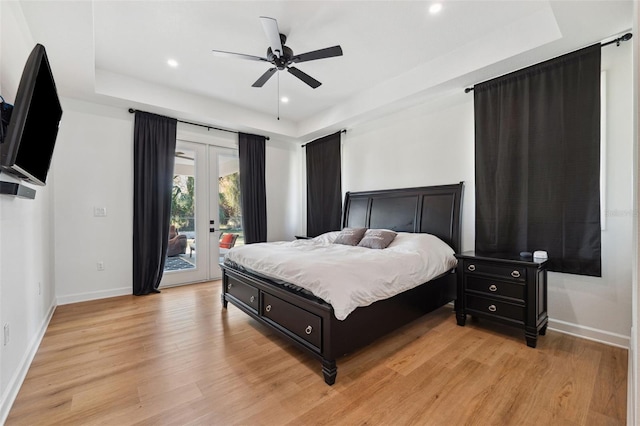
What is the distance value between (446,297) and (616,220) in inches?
65.0

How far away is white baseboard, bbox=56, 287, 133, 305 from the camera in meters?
3.60

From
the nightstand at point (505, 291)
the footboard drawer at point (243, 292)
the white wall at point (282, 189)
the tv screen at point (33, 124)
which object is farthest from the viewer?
the white wall at point (282, 189)

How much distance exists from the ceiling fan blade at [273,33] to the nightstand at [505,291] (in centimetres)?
278

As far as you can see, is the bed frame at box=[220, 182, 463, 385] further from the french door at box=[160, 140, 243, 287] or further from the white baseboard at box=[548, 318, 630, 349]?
the french door at box=[160, 140, 243, 287]

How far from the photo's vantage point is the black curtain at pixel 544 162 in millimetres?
2500

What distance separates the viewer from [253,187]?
528 cm

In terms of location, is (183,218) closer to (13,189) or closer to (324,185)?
(324,185)

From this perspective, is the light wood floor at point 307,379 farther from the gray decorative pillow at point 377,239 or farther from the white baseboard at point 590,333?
the gray decorative pillow at point 377,239

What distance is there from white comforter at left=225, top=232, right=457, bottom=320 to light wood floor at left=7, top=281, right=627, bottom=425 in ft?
1.79

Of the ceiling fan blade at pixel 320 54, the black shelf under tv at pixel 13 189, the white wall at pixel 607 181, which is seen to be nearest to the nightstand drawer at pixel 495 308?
the white wall at pixel 607 181

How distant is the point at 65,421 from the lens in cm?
160

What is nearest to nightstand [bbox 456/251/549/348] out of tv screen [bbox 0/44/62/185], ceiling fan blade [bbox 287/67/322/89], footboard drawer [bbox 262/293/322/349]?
footboard drawer [bbox 262/293/322/349]

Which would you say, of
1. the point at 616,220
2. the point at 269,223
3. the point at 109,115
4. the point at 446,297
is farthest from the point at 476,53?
the point at 109,115

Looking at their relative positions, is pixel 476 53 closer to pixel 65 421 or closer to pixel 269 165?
pixel 269 165
